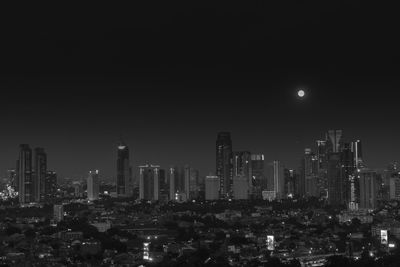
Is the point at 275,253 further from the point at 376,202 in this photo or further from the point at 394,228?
the point at 376,202

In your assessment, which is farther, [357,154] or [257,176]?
[257,176]

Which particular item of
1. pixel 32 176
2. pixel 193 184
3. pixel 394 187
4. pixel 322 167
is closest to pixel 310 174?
pixel 322 167

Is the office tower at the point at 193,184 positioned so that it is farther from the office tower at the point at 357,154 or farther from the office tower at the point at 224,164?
the office tower at the point at 357,154

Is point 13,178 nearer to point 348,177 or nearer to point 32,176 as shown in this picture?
point 32,176

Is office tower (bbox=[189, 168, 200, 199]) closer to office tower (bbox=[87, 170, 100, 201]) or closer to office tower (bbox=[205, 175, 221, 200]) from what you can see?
office tower (bbox=[205, 175, 221, 200])

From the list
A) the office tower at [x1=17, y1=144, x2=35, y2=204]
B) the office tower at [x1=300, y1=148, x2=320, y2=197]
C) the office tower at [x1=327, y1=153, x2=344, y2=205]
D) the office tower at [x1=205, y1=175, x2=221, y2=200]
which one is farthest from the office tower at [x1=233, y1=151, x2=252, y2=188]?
the office tower at [x1=17, y1=144, x2=35, y2=204]

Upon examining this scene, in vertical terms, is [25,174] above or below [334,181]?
above

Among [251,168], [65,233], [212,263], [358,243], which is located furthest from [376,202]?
[212,263]
